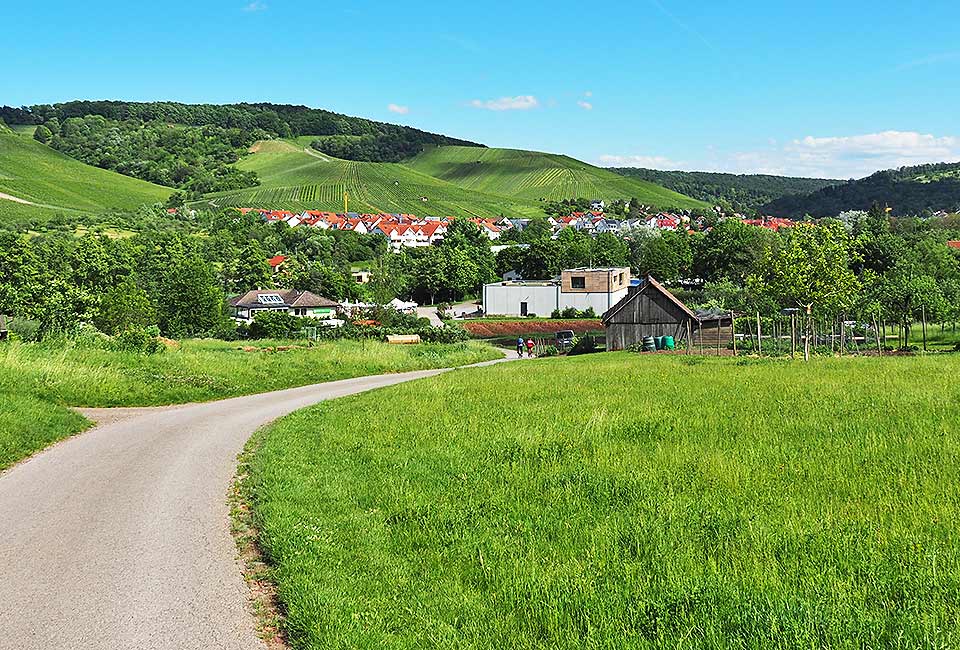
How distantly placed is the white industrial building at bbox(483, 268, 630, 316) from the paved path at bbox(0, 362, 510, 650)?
7760 centimetres

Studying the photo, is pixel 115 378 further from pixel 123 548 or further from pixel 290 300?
pixel 290 300

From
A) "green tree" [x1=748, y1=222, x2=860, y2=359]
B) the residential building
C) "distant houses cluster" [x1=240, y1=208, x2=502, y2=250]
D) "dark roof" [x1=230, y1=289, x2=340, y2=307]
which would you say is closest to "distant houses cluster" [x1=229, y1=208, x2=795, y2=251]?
"distant houses cluster" [x1=240, y1=208, x2=502, y2=250]

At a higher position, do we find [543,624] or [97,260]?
[97,260]

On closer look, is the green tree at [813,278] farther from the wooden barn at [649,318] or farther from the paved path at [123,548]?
the paved path at [123,548]

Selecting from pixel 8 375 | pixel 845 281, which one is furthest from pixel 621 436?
pixel 845 281

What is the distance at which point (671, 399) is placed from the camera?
62.0 ft

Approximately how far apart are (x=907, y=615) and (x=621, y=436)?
26.7 ft

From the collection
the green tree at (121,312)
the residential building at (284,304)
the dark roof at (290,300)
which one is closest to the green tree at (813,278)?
the green tree at (121,312)

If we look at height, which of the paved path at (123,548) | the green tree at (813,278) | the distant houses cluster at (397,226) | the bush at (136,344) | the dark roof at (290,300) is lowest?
the paved path at (123,548)

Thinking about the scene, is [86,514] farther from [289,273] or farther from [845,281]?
[289,273]

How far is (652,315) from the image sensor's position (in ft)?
188

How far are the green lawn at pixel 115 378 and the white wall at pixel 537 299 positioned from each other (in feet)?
191

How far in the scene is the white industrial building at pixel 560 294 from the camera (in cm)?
9250

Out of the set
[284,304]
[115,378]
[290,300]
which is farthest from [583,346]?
[290,300]
